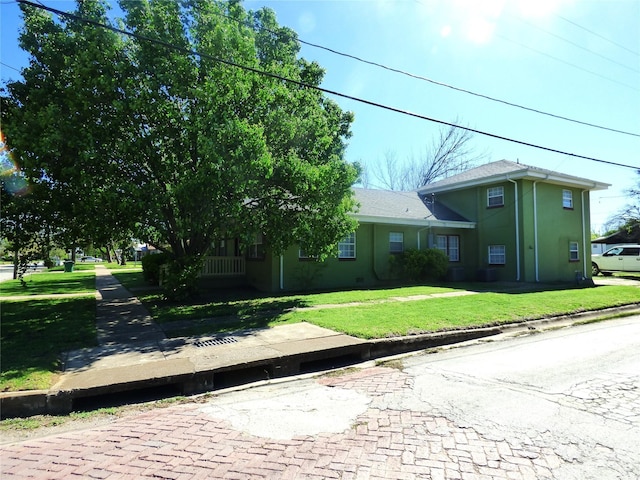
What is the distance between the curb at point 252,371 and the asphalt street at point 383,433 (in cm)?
44

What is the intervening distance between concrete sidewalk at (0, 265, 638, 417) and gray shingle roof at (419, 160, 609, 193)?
37.7 ft

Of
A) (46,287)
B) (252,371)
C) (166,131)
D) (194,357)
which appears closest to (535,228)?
Result: (166,131)

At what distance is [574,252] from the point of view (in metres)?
20.9

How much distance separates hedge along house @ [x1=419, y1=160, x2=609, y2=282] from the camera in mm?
18688

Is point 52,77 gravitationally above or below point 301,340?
above

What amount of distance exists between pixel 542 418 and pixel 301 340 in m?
4.14

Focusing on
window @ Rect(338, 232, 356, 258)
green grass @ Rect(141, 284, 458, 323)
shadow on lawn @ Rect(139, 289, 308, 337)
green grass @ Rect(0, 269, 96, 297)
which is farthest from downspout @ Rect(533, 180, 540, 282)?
green grass @ Rect(0, 269, 96, 297)

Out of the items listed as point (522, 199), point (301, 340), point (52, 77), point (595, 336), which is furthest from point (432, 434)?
point (522, 199)

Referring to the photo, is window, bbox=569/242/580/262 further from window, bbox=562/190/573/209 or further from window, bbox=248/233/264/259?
window, bbox=248/233/264/259

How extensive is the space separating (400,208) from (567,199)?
892 centimetres

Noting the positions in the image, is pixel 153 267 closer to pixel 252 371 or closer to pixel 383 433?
pixel 252 371

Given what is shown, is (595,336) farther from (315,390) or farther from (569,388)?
(315,390)

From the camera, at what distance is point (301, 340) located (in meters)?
7.30

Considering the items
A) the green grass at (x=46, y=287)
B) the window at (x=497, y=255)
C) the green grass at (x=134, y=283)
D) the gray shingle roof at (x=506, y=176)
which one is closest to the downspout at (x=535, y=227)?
the gray shingle roof at (x=506, y=176)
